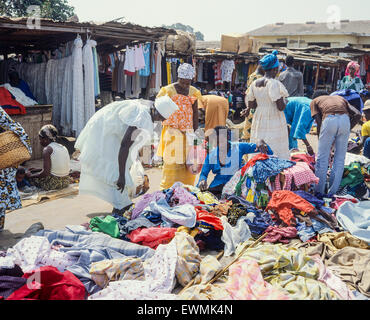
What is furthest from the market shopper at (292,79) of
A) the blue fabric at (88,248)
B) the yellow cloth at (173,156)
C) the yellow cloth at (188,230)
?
the blue fabric at (88,248)

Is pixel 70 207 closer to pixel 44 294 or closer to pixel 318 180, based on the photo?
pixel 44 294

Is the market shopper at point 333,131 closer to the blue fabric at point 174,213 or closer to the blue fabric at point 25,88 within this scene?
the blue fabric at point 174,213

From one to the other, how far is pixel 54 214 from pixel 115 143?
1.34m

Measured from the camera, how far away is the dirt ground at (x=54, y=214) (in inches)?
159

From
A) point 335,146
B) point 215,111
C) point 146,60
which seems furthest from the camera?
point 146,60

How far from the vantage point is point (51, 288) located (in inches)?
101

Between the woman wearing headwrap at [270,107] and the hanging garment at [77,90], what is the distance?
12.1ft

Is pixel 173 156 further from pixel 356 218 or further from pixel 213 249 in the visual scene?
pixel 356 218

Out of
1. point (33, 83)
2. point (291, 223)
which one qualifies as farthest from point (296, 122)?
point (33, 83)

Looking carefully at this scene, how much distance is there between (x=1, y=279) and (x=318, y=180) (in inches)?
148

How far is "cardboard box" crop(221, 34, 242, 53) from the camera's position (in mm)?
12438

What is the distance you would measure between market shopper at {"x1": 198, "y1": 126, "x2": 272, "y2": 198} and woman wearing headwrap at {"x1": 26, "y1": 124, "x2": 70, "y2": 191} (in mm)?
1966

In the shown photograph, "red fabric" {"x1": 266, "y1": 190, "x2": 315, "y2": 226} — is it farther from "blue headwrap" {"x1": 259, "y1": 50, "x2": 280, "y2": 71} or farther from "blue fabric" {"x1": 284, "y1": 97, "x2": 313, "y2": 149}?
"blue fabric" {"x1": 284, "y1": 97, "x2": 313, "y2": 149}

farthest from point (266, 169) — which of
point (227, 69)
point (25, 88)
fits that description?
point (227, 69)
